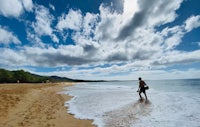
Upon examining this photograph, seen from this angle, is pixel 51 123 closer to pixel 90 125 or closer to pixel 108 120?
pixel 90 125

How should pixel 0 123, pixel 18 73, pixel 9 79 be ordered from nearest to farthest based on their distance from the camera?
1. pixel 0 123
2. pixel 9 79
3. pixel 18 73

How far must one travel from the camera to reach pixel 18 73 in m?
103

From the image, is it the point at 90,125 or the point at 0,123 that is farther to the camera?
the point at 90,125

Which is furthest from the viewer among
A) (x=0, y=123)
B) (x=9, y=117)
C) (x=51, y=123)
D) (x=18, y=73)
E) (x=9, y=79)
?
(x=18, y=73)

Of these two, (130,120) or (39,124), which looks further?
(130,120)

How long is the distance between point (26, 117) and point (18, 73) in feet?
332

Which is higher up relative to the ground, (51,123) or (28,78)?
(28,78)

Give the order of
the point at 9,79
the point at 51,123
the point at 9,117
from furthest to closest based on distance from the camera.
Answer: the point at 9,79, the point at 9,117, the point at 51,123

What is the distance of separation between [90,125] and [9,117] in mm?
4330

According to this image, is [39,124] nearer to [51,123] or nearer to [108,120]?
[51,123]

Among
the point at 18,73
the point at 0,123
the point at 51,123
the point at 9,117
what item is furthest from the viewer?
the point at 18,73

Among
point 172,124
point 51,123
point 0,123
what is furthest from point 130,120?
point 0,123

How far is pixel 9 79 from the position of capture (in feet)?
315

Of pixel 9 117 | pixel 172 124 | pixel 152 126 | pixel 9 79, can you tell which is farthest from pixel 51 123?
pixel 9 79
